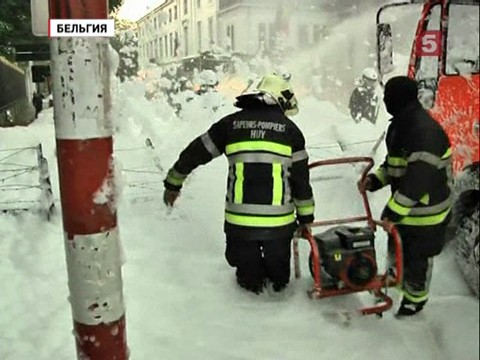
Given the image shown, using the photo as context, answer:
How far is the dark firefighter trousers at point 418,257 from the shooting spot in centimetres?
185

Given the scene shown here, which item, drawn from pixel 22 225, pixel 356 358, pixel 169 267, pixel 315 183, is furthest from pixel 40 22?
pixel 22 225

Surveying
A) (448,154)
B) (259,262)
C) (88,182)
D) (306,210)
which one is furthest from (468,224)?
(259,262)

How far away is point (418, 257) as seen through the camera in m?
1.94

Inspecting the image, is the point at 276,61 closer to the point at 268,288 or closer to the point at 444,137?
the point at 268,288

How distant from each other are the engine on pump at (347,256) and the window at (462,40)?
3.38ft

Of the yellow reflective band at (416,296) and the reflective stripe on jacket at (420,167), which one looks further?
the yellow reflective band at (416,296)

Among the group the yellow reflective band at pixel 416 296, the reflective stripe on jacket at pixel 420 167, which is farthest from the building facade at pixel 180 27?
the yellow reflective band at pixel 416 296

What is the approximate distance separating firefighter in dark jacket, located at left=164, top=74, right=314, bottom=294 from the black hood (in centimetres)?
106

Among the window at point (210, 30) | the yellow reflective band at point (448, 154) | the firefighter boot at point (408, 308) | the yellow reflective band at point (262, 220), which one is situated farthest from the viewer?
→ the yellow reflective band at point (262, 220)

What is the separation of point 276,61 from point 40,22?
6.30 ft

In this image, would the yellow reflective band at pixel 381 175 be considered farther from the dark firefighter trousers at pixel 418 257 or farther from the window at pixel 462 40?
the window at pixel 462 40

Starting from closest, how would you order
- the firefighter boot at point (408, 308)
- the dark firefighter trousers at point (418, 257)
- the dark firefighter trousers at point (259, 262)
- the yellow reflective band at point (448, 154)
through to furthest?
the yellow reflective band at point (448, 154) → the dark firefighter trousers at point (418, 257) → the firefighter boot at point (408, 308) → the dark firefighter trousers at point (259, 262)

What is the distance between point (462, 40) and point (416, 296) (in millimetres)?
848

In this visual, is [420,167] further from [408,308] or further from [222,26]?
[222,26]
